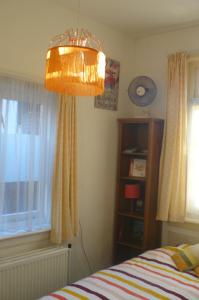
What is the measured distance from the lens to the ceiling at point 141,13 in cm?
304

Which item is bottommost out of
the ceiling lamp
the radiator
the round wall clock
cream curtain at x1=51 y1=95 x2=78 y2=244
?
the radiator

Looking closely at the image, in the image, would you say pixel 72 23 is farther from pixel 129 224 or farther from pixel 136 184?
pixel 129 224

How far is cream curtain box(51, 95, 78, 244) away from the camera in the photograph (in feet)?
9.98

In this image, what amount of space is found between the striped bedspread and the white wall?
875mm

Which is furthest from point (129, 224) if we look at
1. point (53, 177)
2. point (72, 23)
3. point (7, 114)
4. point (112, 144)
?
point (72, 23)

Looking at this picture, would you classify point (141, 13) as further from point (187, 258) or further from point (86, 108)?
point (187, 258)

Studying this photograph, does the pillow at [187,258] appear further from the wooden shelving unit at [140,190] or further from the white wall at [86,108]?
the white wall at [86,108]

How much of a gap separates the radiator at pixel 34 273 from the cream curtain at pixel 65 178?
16cm

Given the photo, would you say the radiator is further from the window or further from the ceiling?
the ceiling

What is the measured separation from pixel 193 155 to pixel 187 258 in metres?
1.09

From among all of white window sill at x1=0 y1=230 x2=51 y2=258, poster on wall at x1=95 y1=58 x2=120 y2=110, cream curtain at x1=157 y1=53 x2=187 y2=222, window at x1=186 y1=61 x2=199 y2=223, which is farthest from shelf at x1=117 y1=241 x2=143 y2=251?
poster on wall at x1=95 y1=58 x2=120 y2=110

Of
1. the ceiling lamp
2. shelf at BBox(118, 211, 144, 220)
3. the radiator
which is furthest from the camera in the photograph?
shelf at BBox(118, 211, 144, 220)

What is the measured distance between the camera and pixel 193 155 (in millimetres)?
3436

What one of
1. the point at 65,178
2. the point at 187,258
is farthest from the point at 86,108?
the point at 187,258
